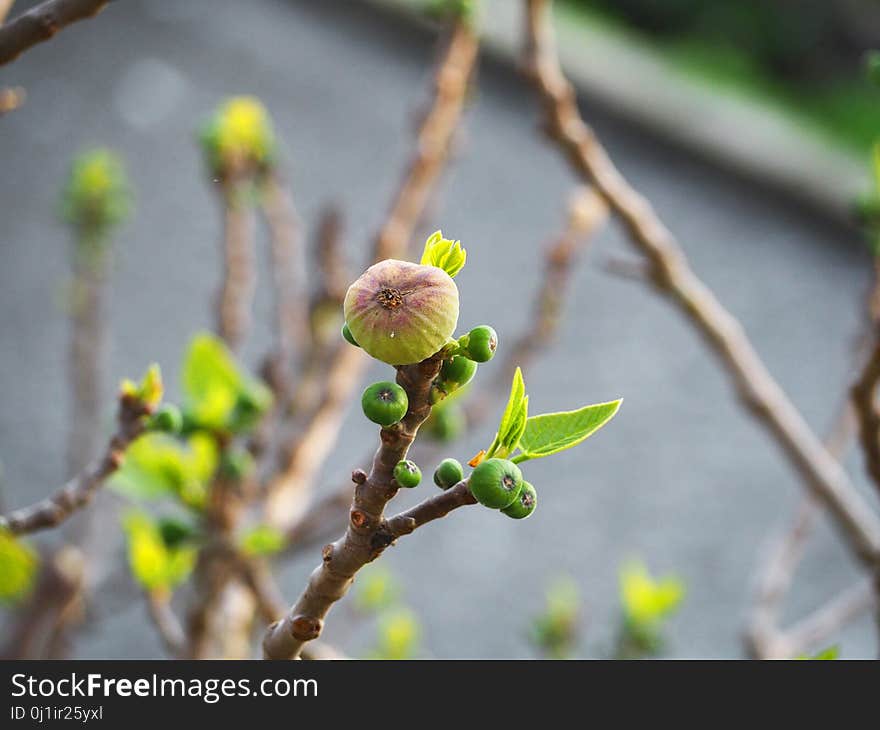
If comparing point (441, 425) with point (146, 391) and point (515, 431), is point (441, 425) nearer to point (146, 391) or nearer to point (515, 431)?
point (146, 391)

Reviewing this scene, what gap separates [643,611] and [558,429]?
Result: 28.4 inches

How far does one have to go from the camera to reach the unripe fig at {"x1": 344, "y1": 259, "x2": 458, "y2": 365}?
33cm

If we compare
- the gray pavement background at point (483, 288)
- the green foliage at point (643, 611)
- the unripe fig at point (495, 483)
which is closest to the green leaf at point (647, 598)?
the green foliage at point (643, 611)

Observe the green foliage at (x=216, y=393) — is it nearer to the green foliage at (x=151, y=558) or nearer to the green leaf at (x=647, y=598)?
the green foliage at (x=151, y=558)

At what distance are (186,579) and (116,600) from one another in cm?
41

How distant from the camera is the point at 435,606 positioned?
97.5 inches

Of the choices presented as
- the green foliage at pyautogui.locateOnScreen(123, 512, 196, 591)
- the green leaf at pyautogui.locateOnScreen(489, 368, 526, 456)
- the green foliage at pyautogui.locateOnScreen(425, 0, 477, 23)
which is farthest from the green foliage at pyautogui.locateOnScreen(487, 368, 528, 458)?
the green foliage at pyautogui.locateOnScreen(425, 0, 477, 23)

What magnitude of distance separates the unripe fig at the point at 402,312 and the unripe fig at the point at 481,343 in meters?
0.02

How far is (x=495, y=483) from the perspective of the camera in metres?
0.36

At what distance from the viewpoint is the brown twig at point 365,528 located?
1.18ft

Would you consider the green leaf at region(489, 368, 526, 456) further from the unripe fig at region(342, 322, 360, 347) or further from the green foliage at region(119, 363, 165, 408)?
the green foliage at region(119, 363, 165, 408)

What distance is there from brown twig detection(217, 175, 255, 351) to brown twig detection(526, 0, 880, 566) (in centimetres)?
40
